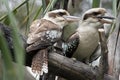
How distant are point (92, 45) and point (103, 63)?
0.37m

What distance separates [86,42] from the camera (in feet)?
4.20

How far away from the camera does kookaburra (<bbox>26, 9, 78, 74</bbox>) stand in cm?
102

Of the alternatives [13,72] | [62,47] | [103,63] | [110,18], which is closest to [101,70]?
[103,63]

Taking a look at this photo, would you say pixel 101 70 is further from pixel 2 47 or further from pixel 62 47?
pixel 2 47

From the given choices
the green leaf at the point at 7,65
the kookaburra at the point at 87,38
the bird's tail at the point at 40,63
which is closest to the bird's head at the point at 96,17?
the kookaburra at the point at 87,38

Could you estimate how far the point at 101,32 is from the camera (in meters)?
0.81

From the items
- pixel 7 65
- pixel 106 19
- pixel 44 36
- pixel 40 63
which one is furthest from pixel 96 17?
pixel 7 65

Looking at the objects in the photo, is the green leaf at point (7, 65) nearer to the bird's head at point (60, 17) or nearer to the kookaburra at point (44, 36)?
the kookaburra at point (44, 36)

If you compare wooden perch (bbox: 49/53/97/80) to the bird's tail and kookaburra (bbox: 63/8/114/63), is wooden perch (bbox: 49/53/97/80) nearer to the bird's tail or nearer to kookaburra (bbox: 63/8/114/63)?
the bird's tail

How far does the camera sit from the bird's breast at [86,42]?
4.17 feet

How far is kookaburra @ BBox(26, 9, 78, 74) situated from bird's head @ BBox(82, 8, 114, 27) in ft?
0.27

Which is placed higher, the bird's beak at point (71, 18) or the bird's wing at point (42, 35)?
the bird's beak at point (71, 18)

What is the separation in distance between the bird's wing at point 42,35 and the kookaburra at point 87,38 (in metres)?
0.08

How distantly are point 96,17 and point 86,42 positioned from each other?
121mm
